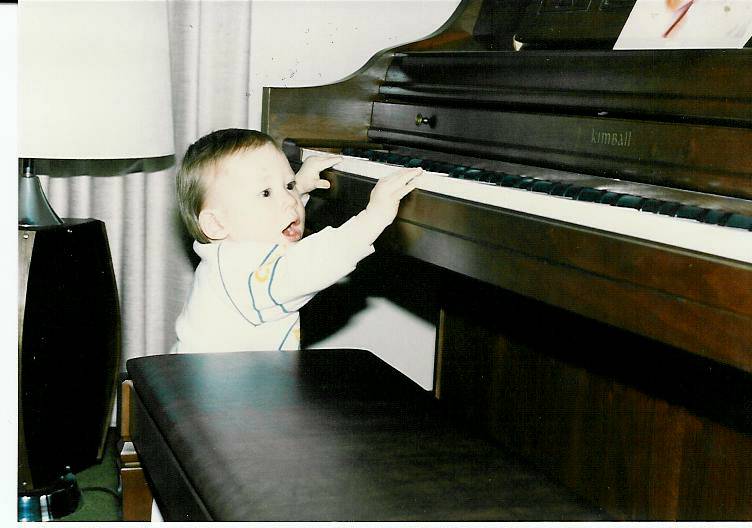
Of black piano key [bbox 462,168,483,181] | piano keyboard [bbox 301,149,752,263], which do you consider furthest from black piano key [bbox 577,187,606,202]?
black piano key [bbox 462,168,483,181]

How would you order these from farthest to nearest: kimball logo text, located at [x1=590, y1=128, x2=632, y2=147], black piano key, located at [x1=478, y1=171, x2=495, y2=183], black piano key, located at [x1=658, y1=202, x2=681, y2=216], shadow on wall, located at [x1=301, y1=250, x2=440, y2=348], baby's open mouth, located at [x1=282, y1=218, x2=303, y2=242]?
shadow on wall, located at [x1=301, y1=250, x2=440, y2=348], baby's open mouth, located at [x1=282, y1=218, x2=303, y2=242], black piano key, located at [x1=478, y1=171, x2=495, y2=183], kimball logo text, located at [x1=590, y1=128, x2=632, y2=147], black piano key, located at [x1=658, y1=202, x2=681, y2=216]

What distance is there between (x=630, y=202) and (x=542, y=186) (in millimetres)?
179

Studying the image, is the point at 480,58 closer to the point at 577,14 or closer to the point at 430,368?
the point at 577,14

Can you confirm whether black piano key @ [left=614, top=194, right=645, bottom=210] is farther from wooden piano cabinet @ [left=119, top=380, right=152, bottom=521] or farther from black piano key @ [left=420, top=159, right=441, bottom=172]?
wooden piano cabinet @ [left=119, top=380, right=152, bottom=521]

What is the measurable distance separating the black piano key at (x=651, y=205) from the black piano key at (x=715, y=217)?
0.06 metres

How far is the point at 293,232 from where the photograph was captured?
1741mm

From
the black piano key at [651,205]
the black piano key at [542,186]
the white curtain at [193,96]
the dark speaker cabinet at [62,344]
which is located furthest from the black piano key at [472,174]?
the white curtain at [193,96]

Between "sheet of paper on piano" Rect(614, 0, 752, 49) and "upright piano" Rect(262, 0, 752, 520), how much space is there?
8 cm

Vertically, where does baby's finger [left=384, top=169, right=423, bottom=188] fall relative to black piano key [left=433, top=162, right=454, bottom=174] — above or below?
below

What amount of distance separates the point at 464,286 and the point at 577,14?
2.48 feet

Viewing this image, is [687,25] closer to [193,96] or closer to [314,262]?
[314,262]

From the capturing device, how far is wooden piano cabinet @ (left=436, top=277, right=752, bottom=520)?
148 centimetres

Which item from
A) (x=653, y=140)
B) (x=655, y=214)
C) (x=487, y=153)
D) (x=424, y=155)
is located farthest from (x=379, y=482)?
(x=424, y=155)

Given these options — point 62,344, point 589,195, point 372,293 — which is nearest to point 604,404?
point 589,195
